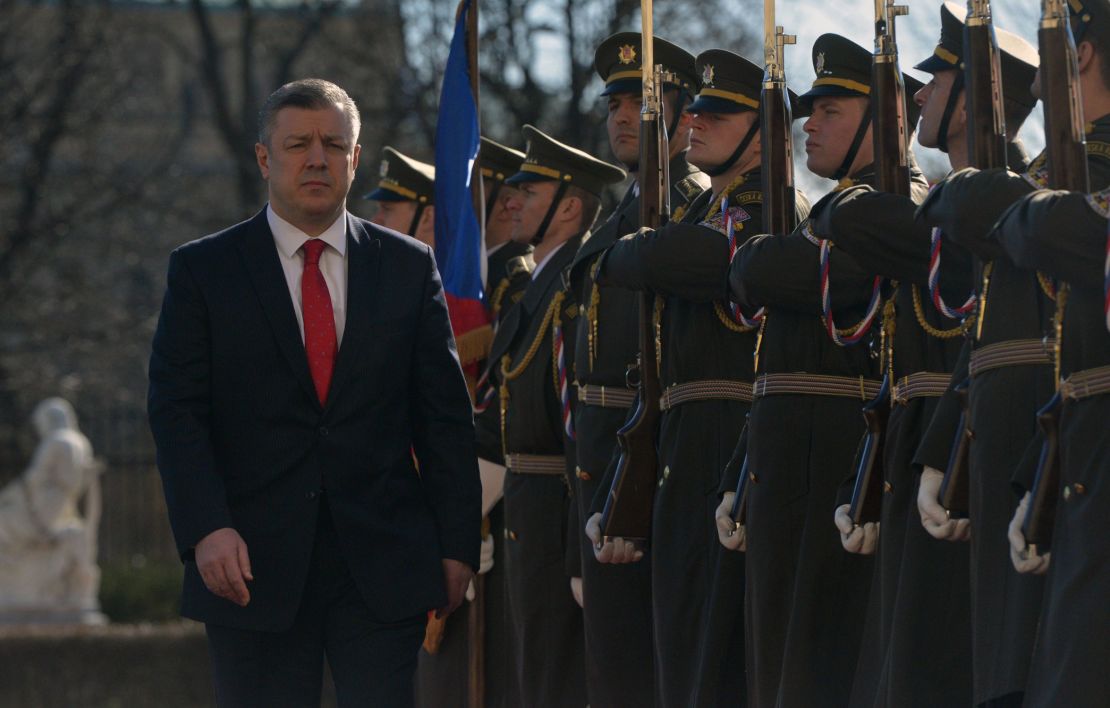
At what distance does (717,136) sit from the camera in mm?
7648

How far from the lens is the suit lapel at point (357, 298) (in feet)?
19.9

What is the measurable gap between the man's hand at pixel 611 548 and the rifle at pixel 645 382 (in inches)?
1.1

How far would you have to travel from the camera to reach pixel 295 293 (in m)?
6.18

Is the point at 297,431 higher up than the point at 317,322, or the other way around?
the point at 317,322

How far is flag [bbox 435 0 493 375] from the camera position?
945 cm

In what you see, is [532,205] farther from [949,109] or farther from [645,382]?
[949,109]

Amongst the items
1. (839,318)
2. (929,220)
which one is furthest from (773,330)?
(929,220)

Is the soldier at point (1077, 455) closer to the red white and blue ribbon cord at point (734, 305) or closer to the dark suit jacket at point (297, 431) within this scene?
the dark suit jacket at point (297, 431)

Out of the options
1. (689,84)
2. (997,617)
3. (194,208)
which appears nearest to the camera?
(997,617)

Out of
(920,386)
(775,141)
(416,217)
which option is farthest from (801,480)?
(416,217)

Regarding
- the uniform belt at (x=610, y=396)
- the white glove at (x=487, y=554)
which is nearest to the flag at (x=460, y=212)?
the white glove at (x=487, y=554)

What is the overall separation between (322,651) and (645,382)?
2.02m

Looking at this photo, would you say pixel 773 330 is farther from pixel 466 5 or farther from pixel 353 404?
pixel 466 5

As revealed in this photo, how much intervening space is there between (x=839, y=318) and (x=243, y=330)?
176 centimetres
